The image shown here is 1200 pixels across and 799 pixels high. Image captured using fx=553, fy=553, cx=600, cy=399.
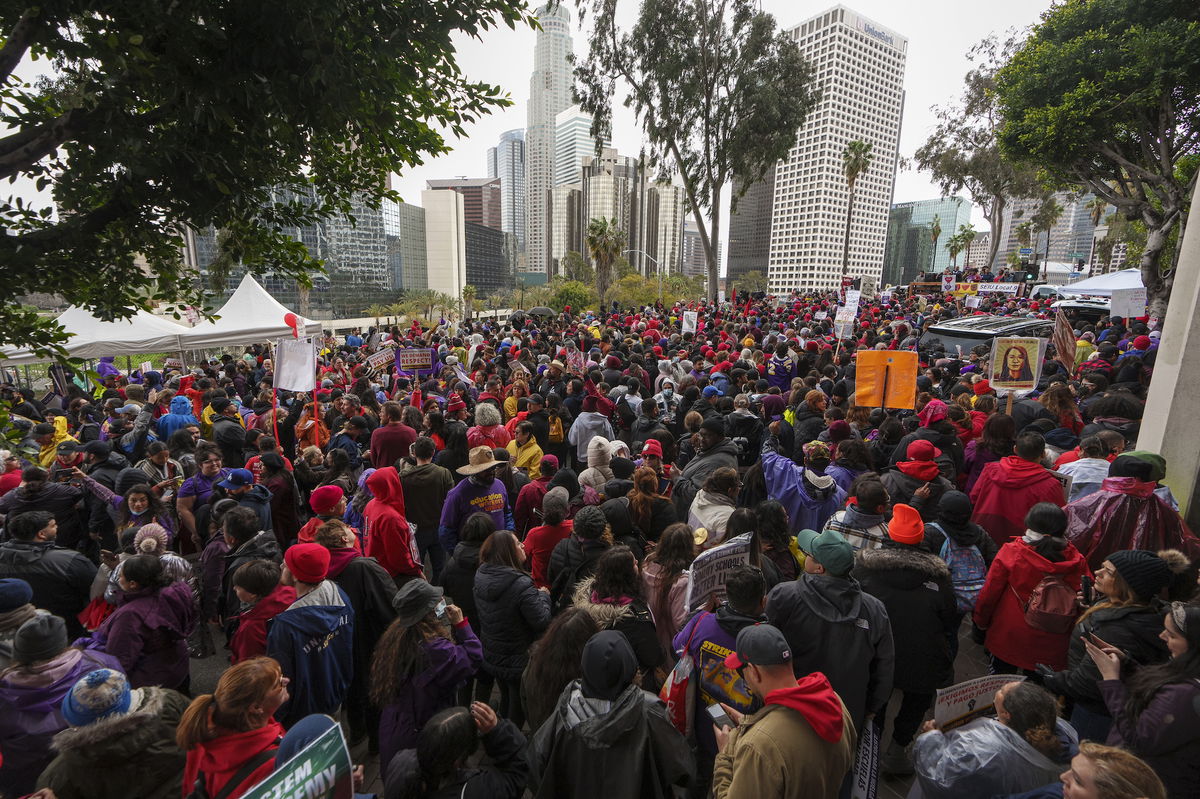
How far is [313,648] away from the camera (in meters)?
3.16

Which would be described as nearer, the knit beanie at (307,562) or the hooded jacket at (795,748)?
the hooded jacket at (795,748)

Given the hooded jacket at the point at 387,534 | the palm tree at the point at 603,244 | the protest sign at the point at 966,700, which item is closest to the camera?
the protest sign at the point at 966,700

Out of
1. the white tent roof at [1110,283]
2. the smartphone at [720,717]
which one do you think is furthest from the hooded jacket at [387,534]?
the white tent roof at [1110,283]

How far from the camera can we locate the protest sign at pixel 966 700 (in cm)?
243

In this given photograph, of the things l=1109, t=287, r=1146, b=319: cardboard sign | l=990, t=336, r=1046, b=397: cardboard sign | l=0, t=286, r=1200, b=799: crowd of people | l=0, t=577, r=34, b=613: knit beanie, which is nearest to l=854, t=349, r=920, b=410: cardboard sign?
l=0, t=286, r=1200, b=799: crowd of people

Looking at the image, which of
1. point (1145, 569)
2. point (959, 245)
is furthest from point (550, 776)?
point (959, 245)

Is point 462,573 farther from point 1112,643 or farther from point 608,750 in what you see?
point 1112,643

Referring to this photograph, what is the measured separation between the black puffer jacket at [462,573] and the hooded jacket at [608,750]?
154 cm

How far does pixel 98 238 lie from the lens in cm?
311

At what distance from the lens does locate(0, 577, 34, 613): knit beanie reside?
285cm

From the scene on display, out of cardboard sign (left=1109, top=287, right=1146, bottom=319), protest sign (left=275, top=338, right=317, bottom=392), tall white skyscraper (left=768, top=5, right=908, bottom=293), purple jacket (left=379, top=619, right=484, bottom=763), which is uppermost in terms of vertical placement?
tall white skyscraper (left=768, top=5, right=908, bottom=293)

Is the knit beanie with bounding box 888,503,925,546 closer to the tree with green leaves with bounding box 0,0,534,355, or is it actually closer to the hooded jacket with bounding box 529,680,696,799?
the hooded jacket with bounding box 529,680,696,799

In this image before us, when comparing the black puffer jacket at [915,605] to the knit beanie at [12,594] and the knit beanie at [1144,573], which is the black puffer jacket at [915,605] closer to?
the knit beanie at [1144,573]

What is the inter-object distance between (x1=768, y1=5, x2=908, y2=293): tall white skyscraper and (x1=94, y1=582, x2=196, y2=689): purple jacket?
122 meters
